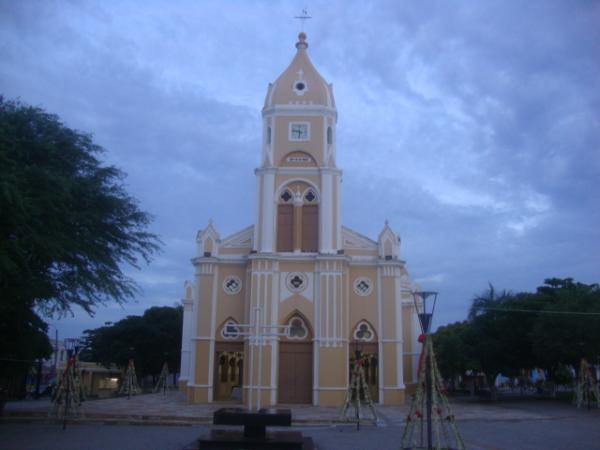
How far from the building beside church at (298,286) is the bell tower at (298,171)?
57 millimetres

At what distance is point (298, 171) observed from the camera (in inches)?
1246

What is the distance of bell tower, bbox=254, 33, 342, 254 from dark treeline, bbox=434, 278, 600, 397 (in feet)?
41.0

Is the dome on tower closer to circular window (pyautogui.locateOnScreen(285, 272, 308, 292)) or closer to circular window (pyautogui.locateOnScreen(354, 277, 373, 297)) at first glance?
circular window (pyautogui.locateOnScreen(285, 272, 308, 292))

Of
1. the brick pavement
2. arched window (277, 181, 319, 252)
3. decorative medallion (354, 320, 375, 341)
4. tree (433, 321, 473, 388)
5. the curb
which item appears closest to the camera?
the curb

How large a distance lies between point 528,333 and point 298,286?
556 inches

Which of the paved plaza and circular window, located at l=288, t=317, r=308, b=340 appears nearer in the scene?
the paved plaza

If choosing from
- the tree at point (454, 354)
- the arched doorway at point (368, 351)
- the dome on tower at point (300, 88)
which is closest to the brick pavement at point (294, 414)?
the arched doorway at point (368, 351)

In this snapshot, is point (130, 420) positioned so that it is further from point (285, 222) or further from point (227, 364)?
point (285, 222)

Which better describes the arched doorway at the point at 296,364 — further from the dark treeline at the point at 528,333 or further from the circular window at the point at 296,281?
the dark treeline at the point at 528,333

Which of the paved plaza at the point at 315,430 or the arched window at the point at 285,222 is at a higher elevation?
the arched window at the point at 285,222

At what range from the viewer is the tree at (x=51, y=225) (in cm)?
1638

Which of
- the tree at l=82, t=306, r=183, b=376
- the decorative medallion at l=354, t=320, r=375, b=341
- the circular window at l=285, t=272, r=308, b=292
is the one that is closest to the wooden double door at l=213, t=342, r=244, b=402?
the circular window at l=285, t=272, r=308, b=292

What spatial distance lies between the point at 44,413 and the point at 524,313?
27.5 metres

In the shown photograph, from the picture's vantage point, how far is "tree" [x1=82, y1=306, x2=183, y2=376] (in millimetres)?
51625
